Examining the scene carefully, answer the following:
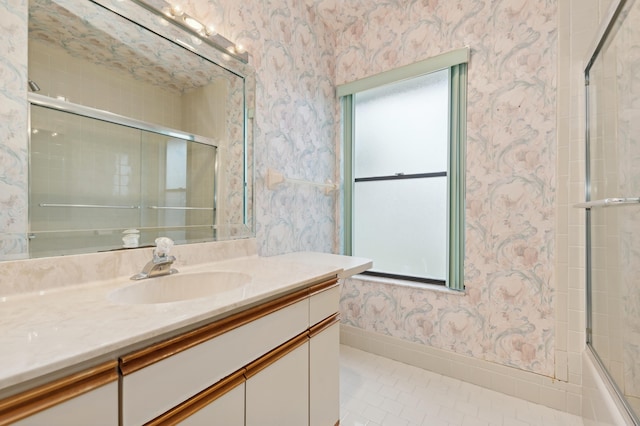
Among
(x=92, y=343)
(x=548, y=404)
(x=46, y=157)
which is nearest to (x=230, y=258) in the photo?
(x=46, y=157)

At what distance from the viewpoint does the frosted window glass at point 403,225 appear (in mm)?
2072

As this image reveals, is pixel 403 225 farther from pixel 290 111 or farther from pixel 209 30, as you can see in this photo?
pixel 209 30

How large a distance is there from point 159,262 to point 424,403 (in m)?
1.62

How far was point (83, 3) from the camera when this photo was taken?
1.05 metres

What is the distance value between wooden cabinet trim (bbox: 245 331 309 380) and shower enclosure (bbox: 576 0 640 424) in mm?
1202

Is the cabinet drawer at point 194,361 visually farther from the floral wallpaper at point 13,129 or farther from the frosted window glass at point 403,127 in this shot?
the frosted window glass at point 403,127

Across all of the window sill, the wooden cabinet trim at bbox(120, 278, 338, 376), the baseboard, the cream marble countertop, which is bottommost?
the baseboard

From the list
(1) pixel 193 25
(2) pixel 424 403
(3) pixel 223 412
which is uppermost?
(1) pixel 193 25

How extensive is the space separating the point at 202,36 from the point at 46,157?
89 cm

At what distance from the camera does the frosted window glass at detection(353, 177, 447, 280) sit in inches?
81.6

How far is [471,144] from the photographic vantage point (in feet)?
6.17

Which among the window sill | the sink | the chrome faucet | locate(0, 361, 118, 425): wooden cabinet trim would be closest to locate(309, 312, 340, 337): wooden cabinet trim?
the sink

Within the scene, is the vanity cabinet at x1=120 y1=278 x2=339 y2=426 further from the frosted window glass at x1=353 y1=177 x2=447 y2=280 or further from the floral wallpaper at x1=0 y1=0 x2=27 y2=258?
the frosted window glass at x1=353 y1=177 x2=447 y2=280

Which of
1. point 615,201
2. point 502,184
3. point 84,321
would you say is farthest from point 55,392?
point 502,184
